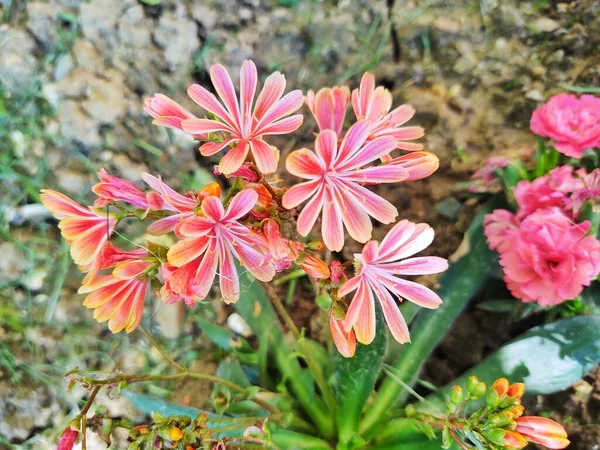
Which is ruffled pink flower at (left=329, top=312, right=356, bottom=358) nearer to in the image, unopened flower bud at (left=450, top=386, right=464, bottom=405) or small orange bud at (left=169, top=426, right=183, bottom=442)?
unopened flower bud at (left=450, top=386, right=464, bottom=405)

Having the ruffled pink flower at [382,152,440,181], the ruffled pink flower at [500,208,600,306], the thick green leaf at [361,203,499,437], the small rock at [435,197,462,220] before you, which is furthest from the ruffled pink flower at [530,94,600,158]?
the ruffled pink flower at [382,152,440,181]

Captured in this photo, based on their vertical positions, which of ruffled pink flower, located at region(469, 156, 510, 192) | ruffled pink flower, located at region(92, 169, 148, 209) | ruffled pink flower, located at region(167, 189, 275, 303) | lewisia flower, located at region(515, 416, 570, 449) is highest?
ruffled pink flower, located at region(92, 169, 148, 209)

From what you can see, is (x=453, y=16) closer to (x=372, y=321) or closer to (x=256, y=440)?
(x=372, y=321)

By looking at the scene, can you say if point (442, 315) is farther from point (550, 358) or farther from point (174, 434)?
point (174, 434)

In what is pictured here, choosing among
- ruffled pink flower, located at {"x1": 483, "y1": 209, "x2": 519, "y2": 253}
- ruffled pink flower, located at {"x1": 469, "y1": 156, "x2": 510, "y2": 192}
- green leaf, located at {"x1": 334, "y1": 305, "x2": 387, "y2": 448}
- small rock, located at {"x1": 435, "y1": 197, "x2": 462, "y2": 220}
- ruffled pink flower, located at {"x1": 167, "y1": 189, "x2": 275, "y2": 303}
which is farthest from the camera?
small rock, located at {"x1": 435, "y1": 197, "x2": 462, "y2": 220}

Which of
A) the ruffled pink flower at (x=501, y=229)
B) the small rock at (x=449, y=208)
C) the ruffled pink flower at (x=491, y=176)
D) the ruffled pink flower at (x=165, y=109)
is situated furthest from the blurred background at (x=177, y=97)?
the ruffled pink flower at (x=165, y=109)

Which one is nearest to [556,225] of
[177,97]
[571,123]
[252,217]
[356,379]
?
[571,123]
